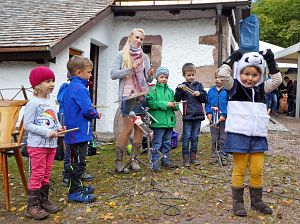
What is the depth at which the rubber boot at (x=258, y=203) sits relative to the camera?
12.8 ft

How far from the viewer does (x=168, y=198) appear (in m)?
4.43

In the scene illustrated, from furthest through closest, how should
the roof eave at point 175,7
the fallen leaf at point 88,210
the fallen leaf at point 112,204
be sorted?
the roof eave at point 175,7, the fallen leaf at point 112,204, the fallen leaf at point 88,210

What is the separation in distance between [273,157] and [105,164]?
104 inches

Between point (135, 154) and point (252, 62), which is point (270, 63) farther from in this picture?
point (135, 154)

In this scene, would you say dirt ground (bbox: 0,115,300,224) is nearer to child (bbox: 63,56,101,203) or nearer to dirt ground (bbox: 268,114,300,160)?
child (bbox: 63,56,101,203)

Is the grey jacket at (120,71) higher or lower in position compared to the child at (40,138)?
higher

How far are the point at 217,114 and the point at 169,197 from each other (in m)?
1.88

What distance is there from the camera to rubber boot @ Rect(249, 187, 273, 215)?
3914mm

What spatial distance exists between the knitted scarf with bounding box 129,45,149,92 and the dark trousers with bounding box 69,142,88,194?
4.36ft

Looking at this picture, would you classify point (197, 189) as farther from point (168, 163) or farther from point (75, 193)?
point (75, 193)

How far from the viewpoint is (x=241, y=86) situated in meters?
3.96

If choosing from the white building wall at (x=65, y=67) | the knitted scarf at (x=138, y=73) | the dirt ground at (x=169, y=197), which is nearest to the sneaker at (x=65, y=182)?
the dirt ground at (x=169, y=197)

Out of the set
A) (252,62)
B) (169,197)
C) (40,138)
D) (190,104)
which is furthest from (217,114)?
(40,138)

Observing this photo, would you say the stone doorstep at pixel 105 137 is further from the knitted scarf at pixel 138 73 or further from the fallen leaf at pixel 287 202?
the fallen leaf at pixel 287 202
